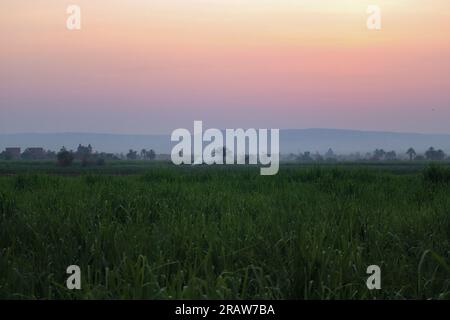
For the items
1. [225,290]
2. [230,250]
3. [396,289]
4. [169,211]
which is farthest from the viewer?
[169,211]

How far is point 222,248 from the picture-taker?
12.5ft

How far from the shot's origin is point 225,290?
3.10 meters

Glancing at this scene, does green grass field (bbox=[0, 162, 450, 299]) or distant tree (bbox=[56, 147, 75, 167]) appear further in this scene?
distant tree (bbox=[56, 147, 75, 167])

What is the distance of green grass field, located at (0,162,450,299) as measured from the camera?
131 inches

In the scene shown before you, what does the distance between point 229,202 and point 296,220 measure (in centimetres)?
136

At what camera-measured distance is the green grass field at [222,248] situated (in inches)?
131

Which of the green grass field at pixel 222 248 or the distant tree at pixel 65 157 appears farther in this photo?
the distant tree at pixel 65 157

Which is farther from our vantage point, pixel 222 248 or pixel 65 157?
pixel 65 157
